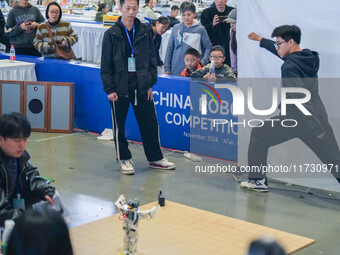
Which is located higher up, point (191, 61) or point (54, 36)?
point (54, 36)

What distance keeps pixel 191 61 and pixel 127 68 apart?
1.23 m

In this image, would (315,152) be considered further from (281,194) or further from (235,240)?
(235,240)

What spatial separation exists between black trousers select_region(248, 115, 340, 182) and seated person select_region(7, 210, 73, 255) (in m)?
4.64

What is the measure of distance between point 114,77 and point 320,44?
199 cm

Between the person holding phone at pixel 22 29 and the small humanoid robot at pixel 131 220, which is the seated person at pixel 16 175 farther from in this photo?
the person holding phone at pixel 22 29

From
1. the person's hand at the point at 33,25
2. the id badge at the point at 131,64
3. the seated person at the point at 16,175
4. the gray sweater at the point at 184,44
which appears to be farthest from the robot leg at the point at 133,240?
the person's hand at the point at 33,25

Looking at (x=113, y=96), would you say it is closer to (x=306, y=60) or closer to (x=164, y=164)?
(x=164, y=164)

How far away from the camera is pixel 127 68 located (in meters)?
6.22

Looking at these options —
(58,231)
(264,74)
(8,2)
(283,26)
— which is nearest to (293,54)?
(283,26)

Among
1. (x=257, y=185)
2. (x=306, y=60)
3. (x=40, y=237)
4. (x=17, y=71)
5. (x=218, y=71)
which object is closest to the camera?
(x=40, y=237)

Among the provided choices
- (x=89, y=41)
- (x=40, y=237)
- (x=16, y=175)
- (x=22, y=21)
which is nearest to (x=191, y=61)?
(x=22, y=21)

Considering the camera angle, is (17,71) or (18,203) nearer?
(18,203)

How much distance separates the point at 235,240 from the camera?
3912 millimetres

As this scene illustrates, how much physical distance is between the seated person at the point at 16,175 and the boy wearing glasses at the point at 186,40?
4294mm
